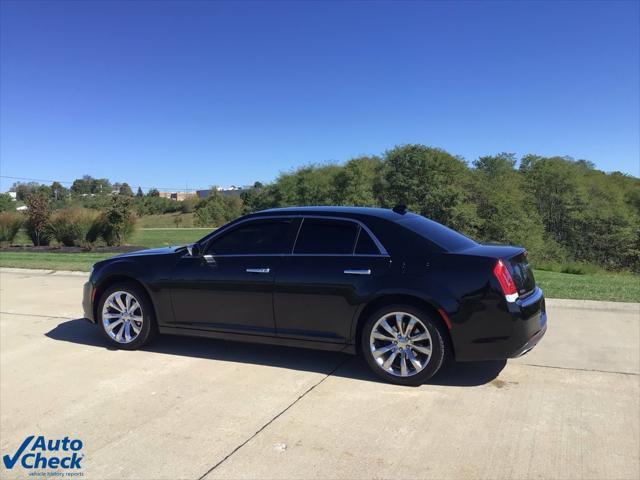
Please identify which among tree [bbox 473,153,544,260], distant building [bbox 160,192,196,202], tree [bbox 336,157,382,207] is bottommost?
tree [bbox 473,153,544,260]

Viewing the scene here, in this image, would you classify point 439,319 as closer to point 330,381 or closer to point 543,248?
point 330,381

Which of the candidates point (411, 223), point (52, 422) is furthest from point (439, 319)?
point (52, 422)

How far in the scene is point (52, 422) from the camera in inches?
157

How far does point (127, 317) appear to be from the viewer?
5.82m

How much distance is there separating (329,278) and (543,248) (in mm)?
43409

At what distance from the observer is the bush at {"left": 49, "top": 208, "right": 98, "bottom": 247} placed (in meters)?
23.7

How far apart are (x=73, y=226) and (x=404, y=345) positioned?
898 inches

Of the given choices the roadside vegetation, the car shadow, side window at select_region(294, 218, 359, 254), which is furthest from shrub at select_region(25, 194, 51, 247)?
side window at select_region(294, 218, 359, 254)

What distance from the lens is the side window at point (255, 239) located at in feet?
17.3

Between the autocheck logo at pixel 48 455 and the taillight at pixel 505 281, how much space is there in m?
3.42

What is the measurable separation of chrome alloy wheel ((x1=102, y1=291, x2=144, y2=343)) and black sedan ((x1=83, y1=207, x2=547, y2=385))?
0.04 ft

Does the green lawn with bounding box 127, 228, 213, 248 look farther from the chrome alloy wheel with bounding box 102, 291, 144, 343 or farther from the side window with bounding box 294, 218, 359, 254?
the side window with bounding box 294, 218, 359, 254

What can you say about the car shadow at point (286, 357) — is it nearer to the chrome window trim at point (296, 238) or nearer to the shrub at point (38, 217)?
the chrome window trim at point (296, 238)

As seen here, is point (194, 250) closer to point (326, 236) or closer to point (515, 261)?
point (326, 236)
